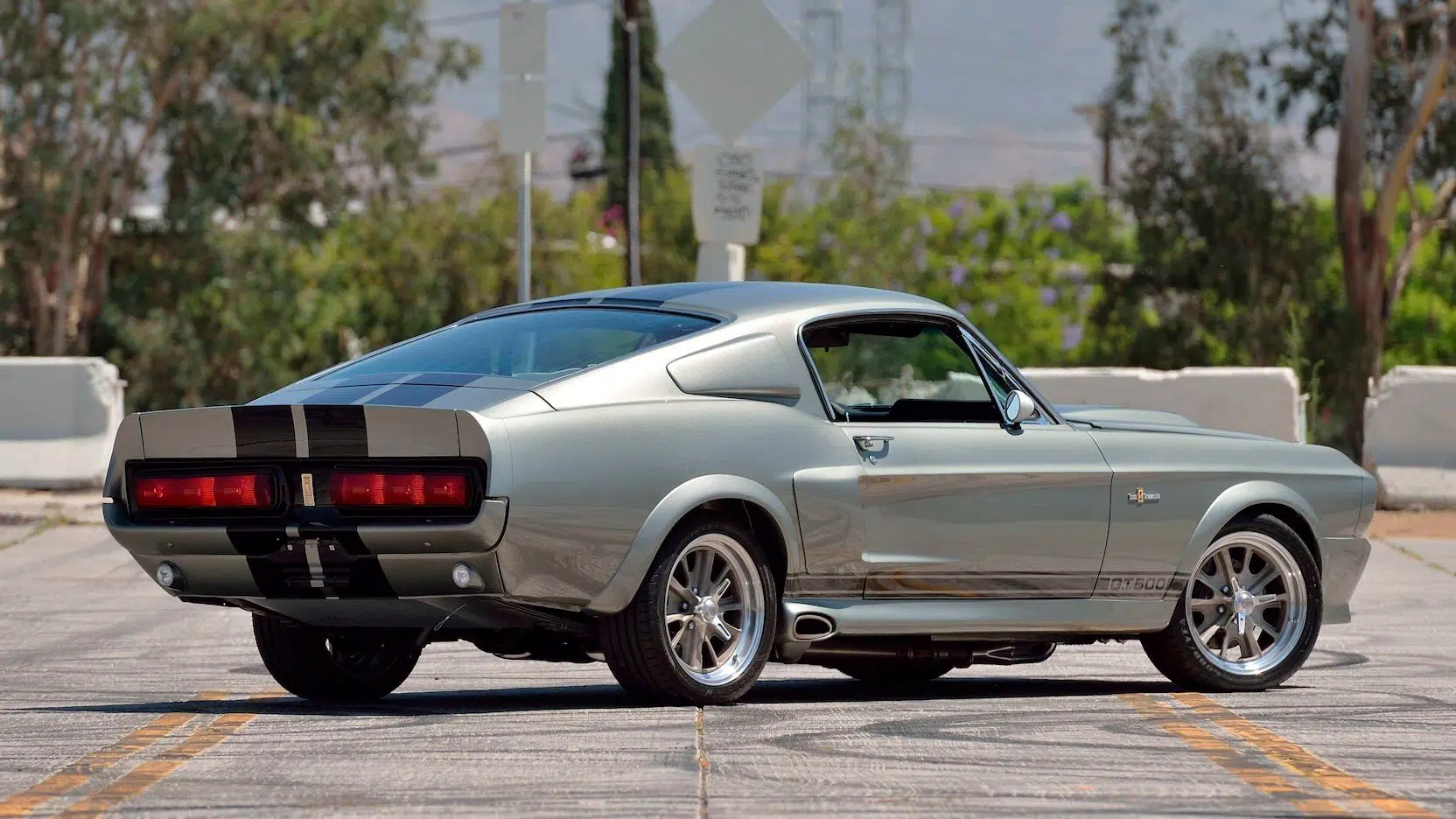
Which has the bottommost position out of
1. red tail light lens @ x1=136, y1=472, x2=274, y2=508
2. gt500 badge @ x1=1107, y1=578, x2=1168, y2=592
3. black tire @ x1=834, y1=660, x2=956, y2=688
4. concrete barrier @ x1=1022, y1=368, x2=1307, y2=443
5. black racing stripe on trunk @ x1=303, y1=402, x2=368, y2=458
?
concrete barrier @ x1=1022, y1=368, x2=1307, y2=443

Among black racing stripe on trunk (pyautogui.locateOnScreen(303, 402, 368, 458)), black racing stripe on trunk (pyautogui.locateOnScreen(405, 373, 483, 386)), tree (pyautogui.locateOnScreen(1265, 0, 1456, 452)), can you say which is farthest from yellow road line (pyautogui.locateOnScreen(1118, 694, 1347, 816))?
tree (pyautogui.locateOnScreen(1265, 0, 1456, 452))

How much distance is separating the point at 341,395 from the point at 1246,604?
3.64m

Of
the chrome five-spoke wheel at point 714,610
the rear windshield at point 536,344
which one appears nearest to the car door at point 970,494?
the chrome five-spoke wheel at point 714,610

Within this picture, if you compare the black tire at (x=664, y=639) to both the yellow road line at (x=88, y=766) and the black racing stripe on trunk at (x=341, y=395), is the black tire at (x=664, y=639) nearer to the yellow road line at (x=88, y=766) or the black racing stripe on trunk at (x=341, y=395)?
the black racing stripe on trunk at (x=341, y=395)

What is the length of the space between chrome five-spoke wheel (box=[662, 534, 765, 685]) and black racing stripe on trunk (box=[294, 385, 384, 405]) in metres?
1.15

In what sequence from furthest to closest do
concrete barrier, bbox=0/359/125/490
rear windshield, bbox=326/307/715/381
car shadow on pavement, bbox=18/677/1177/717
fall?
concrete barrier, bbox=0/359/125/490, car shadow on pavement, bbox=18/677/1177/717, rear windshield, bbox=326/307/715/381

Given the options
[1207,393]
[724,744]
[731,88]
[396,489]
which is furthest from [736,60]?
[724,744]

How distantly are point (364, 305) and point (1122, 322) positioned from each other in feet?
62.8

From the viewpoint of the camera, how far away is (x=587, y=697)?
8.59 meters

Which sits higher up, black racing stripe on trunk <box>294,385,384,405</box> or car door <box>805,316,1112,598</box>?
black racing stripe on trunk <box>294,385,384,405</box>

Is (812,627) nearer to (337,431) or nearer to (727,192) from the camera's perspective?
(337,431)

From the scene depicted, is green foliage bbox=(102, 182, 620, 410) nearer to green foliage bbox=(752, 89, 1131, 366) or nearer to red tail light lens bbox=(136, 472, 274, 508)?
green foliage bbox=(752, 89, 1131, 366)

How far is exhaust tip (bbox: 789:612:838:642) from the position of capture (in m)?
8.02

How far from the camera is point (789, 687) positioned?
30.5ft
